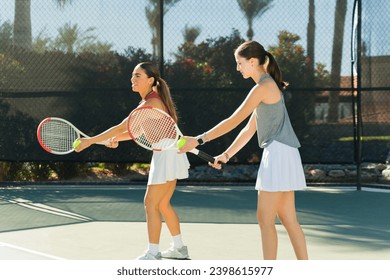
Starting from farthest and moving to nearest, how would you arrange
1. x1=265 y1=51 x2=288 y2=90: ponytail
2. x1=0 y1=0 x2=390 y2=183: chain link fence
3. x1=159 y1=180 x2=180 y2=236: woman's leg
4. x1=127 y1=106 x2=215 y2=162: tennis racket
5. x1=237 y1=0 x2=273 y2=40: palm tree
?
x1=237 y1=0 x2=273 y2=40: palm tree
x1=0 y1=0 x2=390 y2=183: chain link fence
x1=159 y1=180 x2=180 y2=236: woman's leg
x1=127 y1=106 x2=215 y2=162: tennis racket
x1=265 y1=51 x2=288 y2=90: ponytail

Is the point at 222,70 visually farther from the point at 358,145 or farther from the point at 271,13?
the point at 358,145

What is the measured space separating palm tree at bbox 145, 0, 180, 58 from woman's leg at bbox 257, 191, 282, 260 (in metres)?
6.46

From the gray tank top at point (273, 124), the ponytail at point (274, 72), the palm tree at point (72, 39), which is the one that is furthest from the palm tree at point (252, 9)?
the gray tank top at point (273, 124)

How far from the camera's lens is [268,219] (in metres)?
5.34

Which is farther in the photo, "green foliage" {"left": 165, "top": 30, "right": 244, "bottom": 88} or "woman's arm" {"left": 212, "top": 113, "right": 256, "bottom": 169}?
"green foliage" {"left": 165, "top": 30, "right": 244, "bottom": 88}

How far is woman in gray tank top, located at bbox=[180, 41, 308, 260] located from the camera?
5332 millimetres

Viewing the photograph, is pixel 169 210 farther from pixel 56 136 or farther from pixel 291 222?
pixel 291 222

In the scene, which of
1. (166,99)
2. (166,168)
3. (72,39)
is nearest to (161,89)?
(166,99)

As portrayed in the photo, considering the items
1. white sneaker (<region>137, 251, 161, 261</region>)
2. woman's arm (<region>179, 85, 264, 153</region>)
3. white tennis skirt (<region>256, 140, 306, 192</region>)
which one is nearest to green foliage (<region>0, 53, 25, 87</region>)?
white sneaker (<region>137, 251, 161, 261</region>)

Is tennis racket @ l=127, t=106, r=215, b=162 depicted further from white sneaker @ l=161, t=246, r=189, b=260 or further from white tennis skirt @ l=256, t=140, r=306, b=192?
white sneaker @ l=161, t=246, r=189, b=260

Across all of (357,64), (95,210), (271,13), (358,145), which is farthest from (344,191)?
(95,210)

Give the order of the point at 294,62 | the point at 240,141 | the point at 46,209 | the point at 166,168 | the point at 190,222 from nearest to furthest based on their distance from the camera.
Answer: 1. the point at 240,141
2. the point at 166,168
3. the point at 190,222
4. the point at 46,209
5. the point at 294,62

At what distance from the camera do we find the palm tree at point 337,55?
37.5 ft

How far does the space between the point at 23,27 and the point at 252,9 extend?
3078mm
